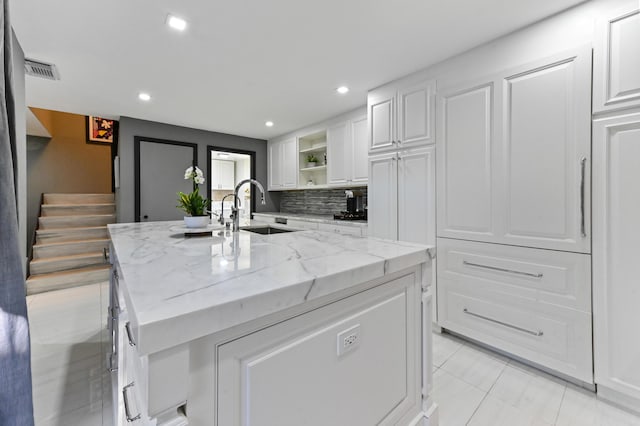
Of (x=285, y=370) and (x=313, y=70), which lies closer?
(x=285, y=370)

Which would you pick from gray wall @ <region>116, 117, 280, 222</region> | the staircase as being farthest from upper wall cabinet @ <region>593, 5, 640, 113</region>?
the staircase

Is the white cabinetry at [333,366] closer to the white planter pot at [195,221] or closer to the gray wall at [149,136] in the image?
the white planter pot at [195,221]

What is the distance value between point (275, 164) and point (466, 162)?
3606 millimetres

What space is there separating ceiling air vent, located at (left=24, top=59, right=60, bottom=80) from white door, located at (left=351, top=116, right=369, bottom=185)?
302cm

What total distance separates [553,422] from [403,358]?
998mm

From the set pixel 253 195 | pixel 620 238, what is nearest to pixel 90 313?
pixel 253 195

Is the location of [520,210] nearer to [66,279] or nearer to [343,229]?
[343,229]

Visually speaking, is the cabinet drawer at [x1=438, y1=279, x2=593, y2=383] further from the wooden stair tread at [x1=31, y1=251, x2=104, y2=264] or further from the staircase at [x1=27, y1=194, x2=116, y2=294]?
the wooden stair tread at [x1=31, y1=251, x2=104, y2=264]

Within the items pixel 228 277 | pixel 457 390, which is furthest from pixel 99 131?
pixel 457 390

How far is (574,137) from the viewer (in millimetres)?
1681

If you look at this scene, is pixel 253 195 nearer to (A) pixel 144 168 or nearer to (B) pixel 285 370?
(A) pixel 144 168

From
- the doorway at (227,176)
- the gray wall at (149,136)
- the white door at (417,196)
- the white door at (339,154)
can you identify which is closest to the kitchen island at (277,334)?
the white door at (417,196)

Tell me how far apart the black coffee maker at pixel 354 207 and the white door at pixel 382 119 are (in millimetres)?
1003

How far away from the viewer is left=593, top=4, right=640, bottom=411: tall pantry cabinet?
4.91ft
